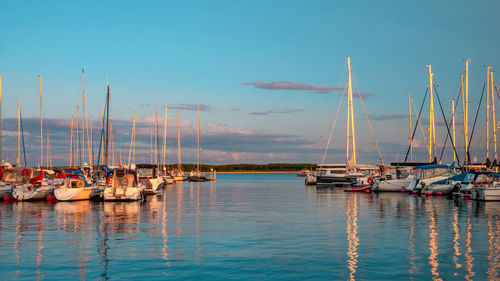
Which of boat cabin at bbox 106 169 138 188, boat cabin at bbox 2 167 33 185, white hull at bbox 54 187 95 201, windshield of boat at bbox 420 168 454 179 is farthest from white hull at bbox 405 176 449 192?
boat cabin at bbox 2 167 33 185

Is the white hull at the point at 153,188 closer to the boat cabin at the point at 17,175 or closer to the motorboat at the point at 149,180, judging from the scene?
the motorboat at the point at 149,180

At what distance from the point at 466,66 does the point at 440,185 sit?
1952 cm

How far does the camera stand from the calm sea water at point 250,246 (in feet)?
54.9

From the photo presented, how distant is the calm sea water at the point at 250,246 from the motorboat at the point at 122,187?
425 inches

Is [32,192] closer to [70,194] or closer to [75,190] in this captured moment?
[70,194]

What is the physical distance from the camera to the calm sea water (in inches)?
658

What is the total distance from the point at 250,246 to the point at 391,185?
51.7m

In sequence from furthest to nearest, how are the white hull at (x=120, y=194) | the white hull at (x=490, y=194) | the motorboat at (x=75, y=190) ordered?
the motorboat at (x=75, y=190)
the white hull at (x=120, y=194)
the white hull at (x=490, y=194)

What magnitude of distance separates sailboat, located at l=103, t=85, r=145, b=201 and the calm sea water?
10796 millimetres

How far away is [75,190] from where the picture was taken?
4894cm

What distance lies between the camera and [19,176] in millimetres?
58594

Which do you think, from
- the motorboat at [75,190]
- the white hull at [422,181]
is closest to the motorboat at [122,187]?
the motorboat at [75,190]

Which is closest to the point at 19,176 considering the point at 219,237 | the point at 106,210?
the point at 106,210

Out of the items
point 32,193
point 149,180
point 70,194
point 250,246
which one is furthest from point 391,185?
point 250,246
